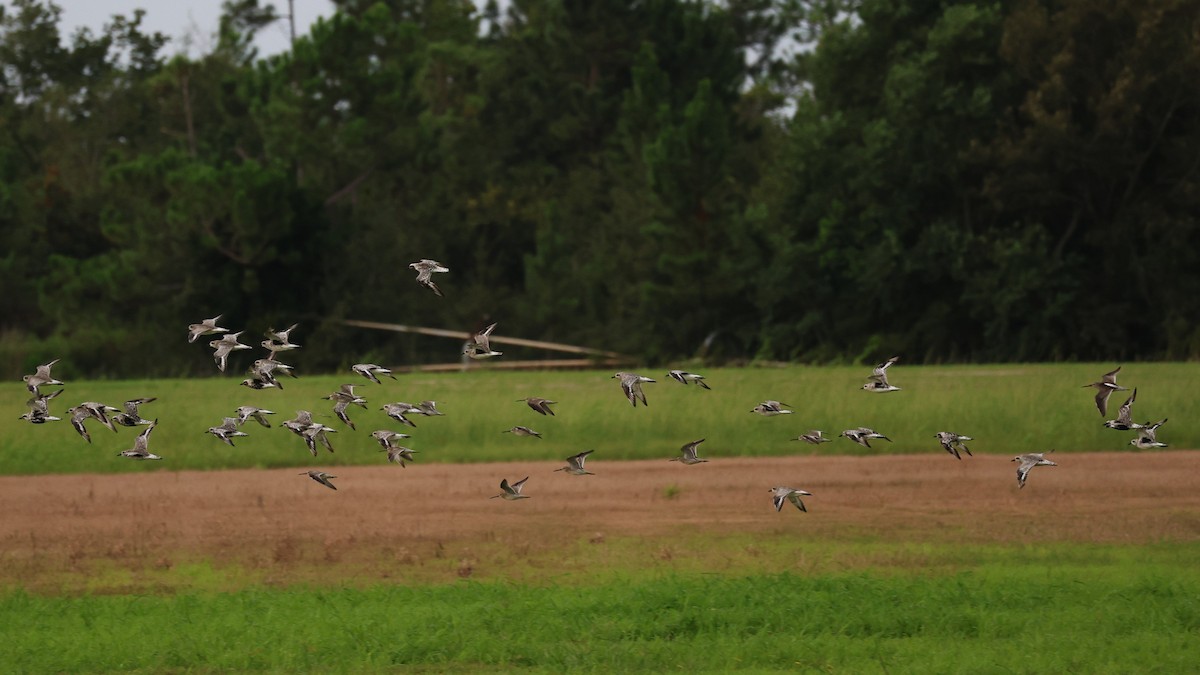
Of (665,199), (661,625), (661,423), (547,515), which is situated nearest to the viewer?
(661,625)

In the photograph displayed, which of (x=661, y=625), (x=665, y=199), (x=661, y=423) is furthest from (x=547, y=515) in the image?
(x=665, y=199)

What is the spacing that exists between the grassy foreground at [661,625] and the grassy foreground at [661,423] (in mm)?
6918

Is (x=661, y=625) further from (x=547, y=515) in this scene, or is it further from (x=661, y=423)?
(x=661, y=423)

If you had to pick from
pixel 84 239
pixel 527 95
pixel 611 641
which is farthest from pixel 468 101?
pixel 611 641

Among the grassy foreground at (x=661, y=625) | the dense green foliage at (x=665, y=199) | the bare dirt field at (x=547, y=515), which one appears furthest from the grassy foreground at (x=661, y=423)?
the dense green foliage at (x=665, y=199)

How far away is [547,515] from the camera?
1489 centimetres

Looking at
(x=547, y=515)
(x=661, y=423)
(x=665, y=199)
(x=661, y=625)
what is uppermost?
(x=665, y=199)

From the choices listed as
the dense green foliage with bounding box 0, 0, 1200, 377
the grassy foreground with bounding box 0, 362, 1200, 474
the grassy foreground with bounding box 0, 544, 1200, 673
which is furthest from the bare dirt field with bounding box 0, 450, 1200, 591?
the dense green foliage with bounding box 0, 0, 1200, 377

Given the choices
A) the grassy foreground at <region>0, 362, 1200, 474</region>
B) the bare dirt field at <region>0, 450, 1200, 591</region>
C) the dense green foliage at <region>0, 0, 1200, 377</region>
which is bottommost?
the bare dirt field at <region>0, 450, 1200, 591</region>

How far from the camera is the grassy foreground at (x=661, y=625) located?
919cm

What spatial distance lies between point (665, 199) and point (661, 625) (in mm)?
27046

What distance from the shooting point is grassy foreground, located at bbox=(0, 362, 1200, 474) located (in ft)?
60.3

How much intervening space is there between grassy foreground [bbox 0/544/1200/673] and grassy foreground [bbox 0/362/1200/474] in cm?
692

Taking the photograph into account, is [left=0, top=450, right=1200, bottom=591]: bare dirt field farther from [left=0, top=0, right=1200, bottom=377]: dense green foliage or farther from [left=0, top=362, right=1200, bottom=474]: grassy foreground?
[left=0, top=0, right=1200, bottom=377]: dense green foliage
